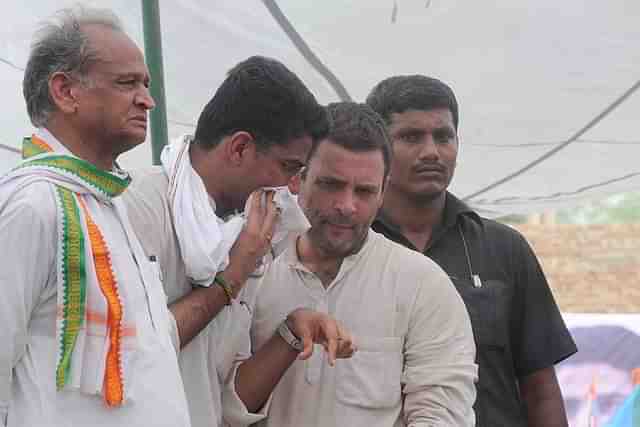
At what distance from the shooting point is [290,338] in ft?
8.02

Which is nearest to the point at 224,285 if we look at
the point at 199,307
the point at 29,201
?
the point at 199,307

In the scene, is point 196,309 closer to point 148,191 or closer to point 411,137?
point 148,191

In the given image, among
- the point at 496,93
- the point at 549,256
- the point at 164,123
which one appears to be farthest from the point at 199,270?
the point at 549,256

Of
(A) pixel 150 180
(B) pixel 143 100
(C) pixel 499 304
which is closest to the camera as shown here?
(B) pixel 143 100

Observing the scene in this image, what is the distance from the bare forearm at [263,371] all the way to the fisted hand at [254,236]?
206mm

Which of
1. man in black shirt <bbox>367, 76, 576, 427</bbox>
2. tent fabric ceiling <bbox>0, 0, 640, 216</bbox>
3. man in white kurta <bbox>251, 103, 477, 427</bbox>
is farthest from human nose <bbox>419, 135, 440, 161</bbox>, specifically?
tent fabric ceiling <bbox>0, 0, 640, 216</bbox>

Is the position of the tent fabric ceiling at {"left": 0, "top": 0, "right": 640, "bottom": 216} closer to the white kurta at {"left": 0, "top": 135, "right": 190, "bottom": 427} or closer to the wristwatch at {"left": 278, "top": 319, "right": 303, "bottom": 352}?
the wristwatch at {"left": 278, "top": 319, "right": 303, "bottom": 352}

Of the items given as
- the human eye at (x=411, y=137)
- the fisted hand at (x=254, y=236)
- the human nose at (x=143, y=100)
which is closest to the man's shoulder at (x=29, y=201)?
the human nose at (x=143, y=100)

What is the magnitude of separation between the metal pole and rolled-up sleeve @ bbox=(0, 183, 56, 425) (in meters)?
1.75

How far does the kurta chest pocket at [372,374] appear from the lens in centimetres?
247

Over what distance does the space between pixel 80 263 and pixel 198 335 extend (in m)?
0.49

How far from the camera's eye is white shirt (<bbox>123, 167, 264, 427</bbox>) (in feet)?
7.47

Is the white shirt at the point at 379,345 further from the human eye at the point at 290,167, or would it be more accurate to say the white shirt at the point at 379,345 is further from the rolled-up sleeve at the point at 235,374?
the human eye at the point at 290,167

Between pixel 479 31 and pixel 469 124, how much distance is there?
1.71 feet
